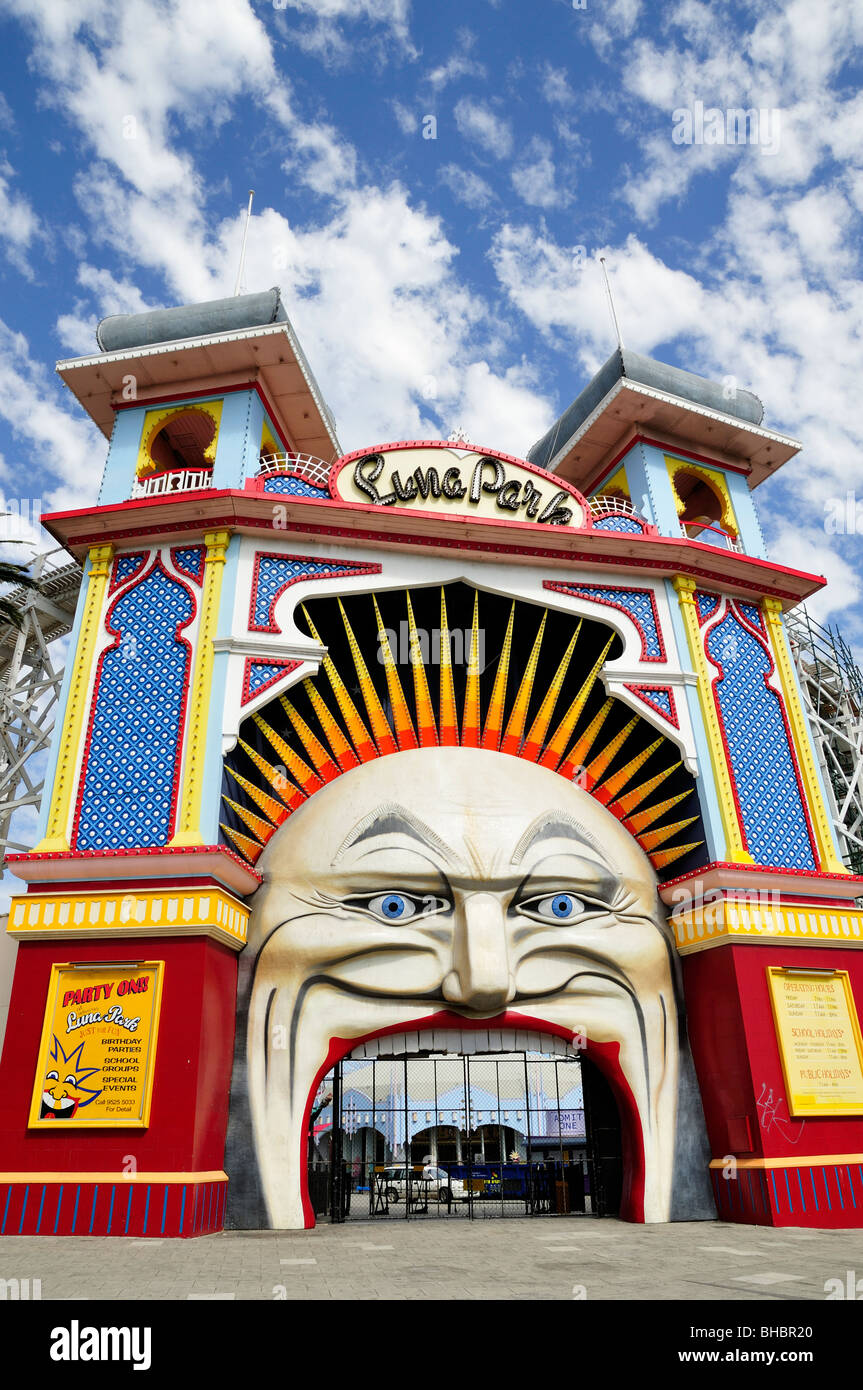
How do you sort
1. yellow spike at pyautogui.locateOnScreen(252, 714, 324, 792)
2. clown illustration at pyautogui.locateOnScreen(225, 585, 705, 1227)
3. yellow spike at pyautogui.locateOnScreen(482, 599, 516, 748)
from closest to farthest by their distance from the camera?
clown illustration at pyautogui.locateOnScreen(225, 585, 705, 1227) → yellow spike at pyautogui.locateOnScreen(252, 714, 324, 792) → yellow spike at pyautogui.locateOnScreen(482, 599, 516, 748)

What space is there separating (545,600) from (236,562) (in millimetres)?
4489

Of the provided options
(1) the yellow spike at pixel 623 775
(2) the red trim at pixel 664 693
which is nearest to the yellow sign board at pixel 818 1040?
(1) the yellow spike at pixel 623 775

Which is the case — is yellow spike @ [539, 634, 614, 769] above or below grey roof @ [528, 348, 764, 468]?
below

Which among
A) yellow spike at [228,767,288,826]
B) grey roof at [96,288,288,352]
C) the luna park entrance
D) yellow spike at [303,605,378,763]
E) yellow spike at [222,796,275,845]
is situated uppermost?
grey roof at [96,288,288,352]

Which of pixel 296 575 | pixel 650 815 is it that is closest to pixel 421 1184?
pixel 650 815

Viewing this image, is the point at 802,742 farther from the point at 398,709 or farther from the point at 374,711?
the point at 374,711

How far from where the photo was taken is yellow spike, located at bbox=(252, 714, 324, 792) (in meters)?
A: 12.3

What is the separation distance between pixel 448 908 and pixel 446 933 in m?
0.30

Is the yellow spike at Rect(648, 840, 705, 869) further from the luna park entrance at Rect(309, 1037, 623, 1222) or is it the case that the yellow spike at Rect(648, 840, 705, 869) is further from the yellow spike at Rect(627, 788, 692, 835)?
the luna park entrance at Rect(309, 1037, 623, 1222)

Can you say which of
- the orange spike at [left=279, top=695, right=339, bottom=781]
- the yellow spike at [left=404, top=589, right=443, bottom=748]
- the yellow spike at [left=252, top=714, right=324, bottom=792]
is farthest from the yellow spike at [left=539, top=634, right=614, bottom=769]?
the yellow spike at [left=252, top=714, right=324, bottom=792]

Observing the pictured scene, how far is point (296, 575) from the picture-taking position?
1292 centimetres

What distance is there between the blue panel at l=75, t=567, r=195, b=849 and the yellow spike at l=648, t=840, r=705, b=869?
6.66 m
